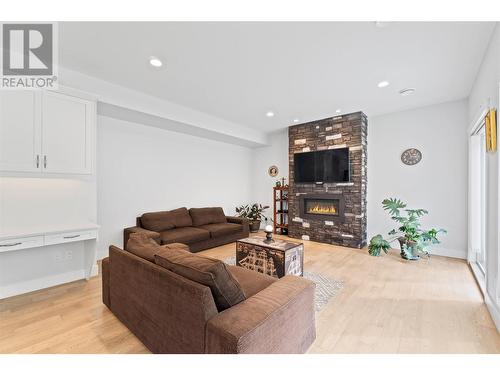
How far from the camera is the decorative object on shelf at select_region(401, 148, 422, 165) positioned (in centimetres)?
424

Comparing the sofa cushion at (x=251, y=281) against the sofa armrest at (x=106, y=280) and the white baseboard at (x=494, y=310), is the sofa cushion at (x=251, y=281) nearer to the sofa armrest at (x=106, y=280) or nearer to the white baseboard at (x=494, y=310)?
the sofa armrest at (x=106, y=280)

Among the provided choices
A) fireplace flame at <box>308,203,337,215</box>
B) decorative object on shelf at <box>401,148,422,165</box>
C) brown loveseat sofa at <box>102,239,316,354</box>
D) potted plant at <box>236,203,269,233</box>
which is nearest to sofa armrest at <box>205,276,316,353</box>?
brown loveseat sofa at <box>102,239,316,354</box>

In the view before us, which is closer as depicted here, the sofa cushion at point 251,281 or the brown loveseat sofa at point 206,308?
the brown loveseat sofa at point 206,308

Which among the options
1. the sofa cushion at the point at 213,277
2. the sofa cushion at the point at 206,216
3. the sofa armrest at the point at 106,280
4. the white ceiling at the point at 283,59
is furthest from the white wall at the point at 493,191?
the sofa cushion at the point at 206,216

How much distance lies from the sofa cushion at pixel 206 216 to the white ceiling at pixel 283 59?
7.50ft

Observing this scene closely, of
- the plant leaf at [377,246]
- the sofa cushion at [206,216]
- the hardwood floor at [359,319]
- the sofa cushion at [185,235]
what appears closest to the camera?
the hardwood floor at [359,319]

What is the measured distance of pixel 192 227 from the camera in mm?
4551

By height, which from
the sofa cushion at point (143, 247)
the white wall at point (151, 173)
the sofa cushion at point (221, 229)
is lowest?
the sofa cushion at point (221, 229)

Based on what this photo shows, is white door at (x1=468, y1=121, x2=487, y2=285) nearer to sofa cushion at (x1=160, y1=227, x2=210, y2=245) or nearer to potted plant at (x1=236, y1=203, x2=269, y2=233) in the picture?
potted plant at (x1=236, y1=203, x2=269, y2=233)

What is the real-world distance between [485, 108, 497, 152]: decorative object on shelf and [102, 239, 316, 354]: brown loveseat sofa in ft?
7.49

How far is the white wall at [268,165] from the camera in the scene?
6059 mm
